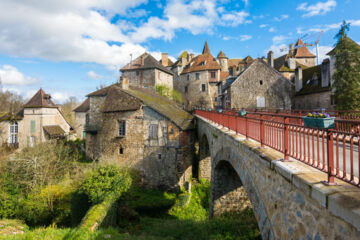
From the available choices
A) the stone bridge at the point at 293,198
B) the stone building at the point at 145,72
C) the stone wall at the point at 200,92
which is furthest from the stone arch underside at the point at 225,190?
the stone wall at the point at 200,92

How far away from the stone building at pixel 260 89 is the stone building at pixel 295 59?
24.2 feet

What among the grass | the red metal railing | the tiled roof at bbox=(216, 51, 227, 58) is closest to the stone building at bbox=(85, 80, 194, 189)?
the grass

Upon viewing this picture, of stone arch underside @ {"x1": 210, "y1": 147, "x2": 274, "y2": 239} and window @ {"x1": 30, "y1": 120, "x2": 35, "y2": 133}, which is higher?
window @ {"x1": 30, "y1": 120, "x2": 35, "y2": 133}

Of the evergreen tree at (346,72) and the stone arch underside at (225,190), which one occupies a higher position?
the evergreen tree at (346,72)

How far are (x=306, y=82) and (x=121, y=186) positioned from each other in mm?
23164

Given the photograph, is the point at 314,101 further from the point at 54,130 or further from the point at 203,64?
the point at 54,130

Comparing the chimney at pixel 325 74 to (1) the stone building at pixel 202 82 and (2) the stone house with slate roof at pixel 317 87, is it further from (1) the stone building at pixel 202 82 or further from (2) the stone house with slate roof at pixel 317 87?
(1) the stone building at pixel 202 82

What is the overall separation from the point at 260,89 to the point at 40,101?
2786cm

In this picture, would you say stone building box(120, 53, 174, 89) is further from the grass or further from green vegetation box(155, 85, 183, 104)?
the grass

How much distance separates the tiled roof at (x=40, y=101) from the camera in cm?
2764

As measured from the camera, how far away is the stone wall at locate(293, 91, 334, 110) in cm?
2061

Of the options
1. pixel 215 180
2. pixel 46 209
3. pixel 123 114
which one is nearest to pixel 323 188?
pixel 215 180

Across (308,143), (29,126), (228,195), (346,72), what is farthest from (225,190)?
(29,126)

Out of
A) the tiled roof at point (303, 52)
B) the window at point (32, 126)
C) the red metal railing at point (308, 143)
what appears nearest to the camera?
the red metal railing at point (308, 143)
